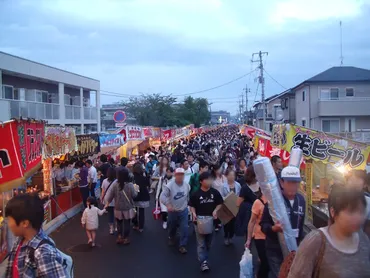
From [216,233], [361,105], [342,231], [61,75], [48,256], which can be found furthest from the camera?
[361,105]

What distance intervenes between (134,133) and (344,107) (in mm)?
15402

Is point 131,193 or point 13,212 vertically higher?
point 13,212

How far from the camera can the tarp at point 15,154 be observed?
6895 millimetres

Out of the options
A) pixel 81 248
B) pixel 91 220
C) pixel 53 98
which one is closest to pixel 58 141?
pixel 91 220

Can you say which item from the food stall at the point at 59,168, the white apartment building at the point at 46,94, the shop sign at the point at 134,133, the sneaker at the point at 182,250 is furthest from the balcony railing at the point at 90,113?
the sneaker at the point at 182,250

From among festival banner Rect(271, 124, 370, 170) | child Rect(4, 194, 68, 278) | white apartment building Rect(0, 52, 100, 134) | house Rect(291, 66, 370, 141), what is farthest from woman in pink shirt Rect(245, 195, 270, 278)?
house Rect(291, 66, 370, 141)

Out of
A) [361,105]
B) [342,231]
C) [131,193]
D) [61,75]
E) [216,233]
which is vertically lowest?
[216,233]

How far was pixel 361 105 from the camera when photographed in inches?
1091

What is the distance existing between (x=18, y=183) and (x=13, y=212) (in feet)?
14.7

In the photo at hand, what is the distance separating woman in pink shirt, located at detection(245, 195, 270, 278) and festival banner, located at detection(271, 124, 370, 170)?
4670 mm

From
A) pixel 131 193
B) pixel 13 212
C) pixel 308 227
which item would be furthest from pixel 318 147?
pixel 13 212

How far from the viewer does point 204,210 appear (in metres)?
6.96

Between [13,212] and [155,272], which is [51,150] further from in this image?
[13,212]

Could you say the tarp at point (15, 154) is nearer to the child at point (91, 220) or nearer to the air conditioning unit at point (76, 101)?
the child at point (91, 220)
